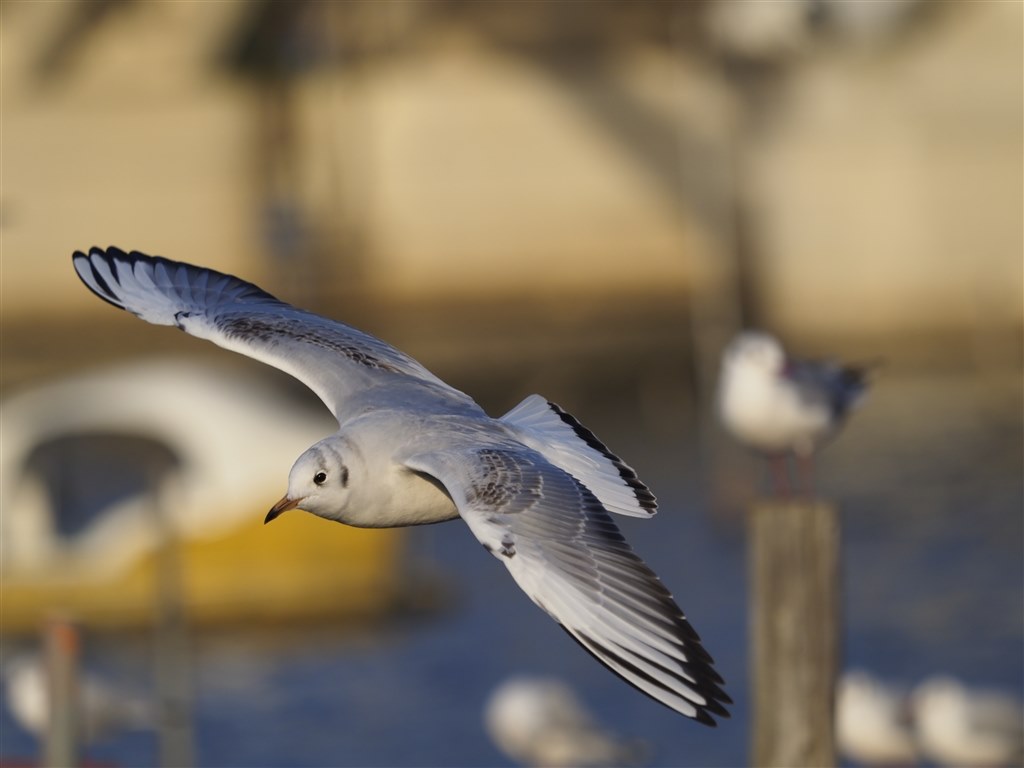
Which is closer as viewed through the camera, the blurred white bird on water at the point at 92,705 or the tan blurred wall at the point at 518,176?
the blurred white bird on water at the point at 92,705

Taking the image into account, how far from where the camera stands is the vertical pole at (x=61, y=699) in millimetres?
6543

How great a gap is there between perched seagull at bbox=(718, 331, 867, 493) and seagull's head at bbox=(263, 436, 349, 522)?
13.3 ft

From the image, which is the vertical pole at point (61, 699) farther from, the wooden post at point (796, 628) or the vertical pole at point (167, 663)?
the wooden post at point (796, 628)

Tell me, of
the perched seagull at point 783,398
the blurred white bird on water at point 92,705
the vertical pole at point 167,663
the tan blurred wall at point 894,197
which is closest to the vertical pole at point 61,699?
the vertical pole at point 167,663

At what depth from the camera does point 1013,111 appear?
27.1 metres

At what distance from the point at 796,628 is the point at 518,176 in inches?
795

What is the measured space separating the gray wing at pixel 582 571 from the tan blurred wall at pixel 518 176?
20.6 meters

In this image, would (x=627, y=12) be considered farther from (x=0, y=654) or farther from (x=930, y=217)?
(x=0, y=654)

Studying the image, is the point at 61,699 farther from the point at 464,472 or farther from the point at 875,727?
the point at 875,727

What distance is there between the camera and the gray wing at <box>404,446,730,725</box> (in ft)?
14.2

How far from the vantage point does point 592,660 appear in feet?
43.1

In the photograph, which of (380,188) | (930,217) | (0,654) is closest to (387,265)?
(380,188)

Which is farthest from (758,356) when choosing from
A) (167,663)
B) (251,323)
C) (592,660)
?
(592,660)

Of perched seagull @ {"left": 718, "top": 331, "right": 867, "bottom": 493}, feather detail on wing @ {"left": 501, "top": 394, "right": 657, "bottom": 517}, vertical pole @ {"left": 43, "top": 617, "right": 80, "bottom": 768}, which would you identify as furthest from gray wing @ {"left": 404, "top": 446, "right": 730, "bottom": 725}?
perched seagull @ {"left": 718, "top": 331, "right": 867, "bottom": 493}
